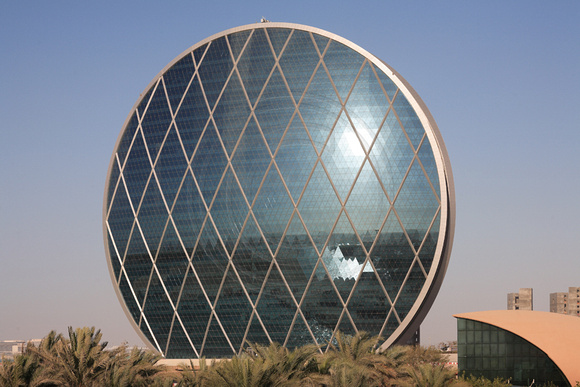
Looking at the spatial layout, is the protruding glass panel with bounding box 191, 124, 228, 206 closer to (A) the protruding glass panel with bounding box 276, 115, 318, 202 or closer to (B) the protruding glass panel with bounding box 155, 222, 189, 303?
(B) the protruding glass panel with bounding box 155, 222, 189, 303

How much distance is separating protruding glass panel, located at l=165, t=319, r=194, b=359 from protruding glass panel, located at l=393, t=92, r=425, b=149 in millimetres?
27176

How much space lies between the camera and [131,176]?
77.4m

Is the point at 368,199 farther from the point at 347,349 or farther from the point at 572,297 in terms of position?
the point at 572,297

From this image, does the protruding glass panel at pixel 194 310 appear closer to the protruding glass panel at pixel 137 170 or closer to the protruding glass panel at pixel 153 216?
the protruding glass panel at pixel 153 216

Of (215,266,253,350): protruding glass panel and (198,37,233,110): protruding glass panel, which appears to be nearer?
(215,266,253,350): protruding glass panel

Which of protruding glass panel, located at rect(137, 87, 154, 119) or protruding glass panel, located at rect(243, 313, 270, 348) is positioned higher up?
protruding glass panel, located at rect(137, 87, 154, 119)

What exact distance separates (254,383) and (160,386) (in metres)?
4.90

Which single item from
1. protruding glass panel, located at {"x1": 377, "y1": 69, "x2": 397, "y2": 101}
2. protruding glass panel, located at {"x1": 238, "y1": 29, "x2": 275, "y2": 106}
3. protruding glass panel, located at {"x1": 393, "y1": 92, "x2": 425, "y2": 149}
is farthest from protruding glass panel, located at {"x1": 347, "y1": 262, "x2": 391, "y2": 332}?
protruding glass panel, located at {"x1": 238, "y1": 29, "x2": 275, "y2": 106}

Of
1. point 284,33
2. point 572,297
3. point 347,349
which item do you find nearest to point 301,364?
point 347,349

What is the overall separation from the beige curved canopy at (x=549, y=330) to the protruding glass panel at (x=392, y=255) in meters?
18.3

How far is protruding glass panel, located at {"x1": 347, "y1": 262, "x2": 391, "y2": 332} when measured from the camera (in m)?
66.6

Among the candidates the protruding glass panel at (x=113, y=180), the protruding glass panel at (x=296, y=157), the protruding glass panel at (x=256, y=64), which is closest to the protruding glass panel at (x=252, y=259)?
the protruding glass panel at (x=296, y=157)

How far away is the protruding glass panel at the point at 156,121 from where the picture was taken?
3007 inches

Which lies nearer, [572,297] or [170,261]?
[170,261]
